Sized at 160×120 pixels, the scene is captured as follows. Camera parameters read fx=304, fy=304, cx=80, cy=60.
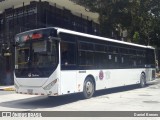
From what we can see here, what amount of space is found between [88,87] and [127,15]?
15711 millimetres

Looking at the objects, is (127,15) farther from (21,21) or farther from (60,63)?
(60,63)

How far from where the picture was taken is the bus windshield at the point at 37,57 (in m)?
11.9

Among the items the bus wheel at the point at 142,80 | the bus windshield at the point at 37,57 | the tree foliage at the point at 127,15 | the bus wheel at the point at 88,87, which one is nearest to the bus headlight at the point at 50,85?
the bus windshield at the point at 37,57

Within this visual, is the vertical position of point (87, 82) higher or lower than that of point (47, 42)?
lower

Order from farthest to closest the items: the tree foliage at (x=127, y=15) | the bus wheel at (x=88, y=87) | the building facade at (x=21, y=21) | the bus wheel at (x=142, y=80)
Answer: the tree foliage at (x=127, y=15) → the building facade at (x=21, y=21) → the bus wheel at (x=142, y=80) → the bus wheel at (x=88, y=87)

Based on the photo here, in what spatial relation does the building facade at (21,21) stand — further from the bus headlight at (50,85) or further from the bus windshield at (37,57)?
the bus headlight at (50,85)

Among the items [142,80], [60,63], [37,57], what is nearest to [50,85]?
[60,63]

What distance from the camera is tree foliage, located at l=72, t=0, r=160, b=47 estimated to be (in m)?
28.0

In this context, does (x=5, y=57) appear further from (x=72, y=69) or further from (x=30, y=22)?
(x=72, y=69)

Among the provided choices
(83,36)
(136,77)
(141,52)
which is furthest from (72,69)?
(141,52)

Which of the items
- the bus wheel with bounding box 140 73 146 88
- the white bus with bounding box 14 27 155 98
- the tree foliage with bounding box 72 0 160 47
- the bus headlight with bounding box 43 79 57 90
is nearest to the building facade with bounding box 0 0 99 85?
the tree foliage with bounding box 72 0 160 47

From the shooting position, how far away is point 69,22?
2962 centimetres

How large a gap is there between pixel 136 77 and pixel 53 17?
1095cm

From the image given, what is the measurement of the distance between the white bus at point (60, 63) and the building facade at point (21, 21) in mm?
11254
